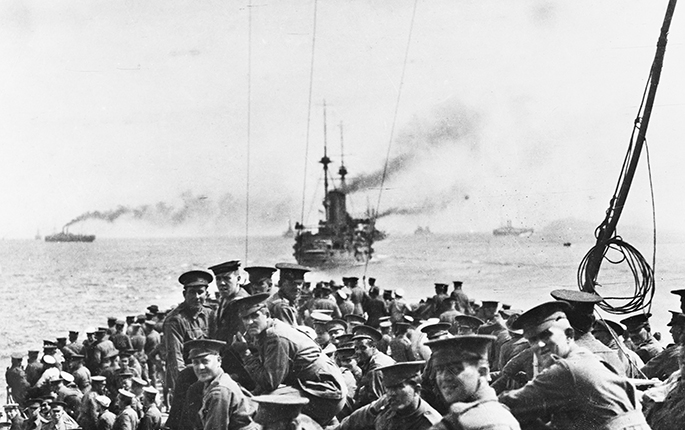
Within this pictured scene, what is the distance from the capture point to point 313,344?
5.79 metres

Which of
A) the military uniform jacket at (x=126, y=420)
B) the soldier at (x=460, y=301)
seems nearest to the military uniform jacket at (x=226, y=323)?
the military uniform jacket at (x=126, y=420)

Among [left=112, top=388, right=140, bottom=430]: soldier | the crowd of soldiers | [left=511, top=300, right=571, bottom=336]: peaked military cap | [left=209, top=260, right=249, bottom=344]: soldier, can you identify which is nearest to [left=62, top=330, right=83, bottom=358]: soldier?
the crowd of soldiers

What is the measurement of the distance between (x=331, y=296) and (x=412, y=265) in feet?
104

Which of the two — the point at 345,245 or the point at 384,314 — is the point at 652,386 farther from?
the point at 345,245

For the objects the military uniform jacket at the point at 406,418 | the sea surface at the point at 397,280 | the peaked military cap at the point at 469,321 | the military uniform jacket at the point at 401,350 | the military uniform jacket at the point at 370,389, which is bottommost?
the sea surface at the point at 397,280

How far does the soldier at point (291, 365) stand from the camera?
5527 millimetres

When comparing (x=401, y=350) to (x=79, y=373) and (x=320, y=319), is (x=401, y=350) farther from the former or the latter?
(x=79, y=373)

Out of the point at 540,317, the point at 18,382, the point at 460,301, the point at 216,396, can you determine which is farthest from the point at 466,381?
the point at 18,382

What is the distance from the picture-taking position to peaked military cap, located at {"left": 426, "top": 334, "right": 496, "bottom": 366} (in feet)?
11.8

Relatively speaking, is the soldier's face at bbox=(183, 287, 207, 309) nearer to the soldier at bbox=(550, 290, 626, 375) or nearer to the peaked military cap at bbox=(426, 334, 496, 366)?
the soldier at bbox=(550, 290, 626, 375)

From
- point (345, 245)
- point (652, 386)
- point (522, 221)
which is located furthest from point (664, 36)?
point (345, 245)

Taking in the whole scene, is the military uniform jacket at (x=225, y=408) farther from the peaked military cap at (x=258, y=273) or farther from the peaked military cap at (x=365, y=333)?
the peaked military cap at (x=365, y=333)

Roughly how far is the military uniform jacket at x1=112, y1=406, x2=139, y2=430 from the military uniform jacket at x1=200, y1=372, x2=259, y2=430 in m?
3.89

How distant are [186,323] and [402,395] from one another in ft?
12.8
